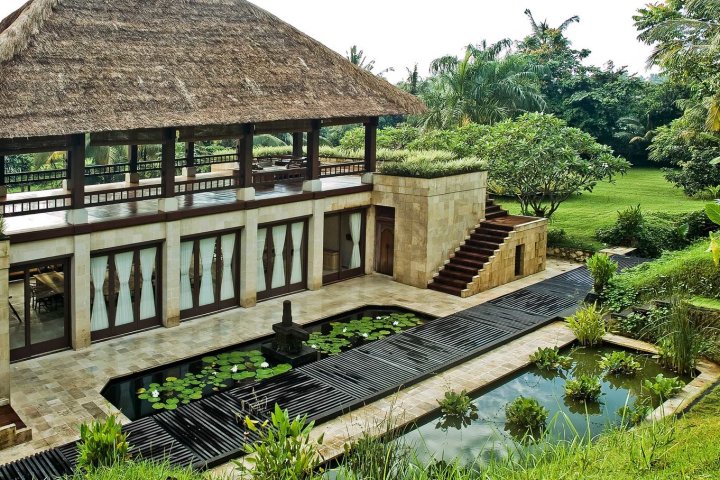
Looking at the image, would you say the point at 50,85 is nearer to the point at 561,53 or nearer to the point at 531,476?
the point at 531,476

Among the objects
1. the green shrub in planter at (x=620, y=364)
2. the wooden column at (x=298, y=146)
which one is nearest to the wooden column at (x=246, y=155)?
the wooden column at (x=298, y=146)

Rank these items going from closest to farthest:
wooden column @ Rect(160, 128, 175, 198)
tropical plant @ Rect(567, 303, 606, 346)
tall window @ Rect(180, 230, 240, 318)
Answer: tropical plant @ Rect(567, 303, 606, 346), wooden column @ Rect(160, 128, 175, 198), tall window @ Rect(180, 230, 240, 318)

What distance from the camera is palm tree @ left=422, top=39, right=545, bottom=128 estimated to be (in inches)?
1449

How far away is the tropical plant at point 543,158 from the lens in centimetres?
2495

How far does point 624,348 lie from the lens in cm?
1772

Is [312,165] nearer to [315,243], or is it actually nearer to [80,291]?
[315,243]

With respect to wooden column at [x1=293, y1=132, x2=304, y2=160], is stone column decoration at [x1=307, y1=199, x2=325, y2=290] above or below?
below

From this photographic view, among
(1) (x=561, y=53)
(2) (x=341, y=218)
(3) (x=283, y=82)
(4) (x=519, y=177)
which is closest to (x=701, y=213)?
(4) (x=519, y=177)

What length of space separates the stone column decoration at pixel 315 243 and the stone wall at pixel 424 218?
2288 mm

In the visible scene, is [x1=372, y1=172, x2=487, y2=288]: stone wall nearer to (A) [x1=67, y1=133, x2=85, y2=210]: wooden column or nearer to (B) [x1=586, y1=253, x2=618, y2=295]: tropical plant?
(B) [x1=586, y1=253, x2=618, y2=295]: tropical plant

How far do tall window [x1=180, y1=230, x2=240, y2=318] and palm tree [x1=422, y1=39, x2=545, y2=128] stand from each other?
1878cm

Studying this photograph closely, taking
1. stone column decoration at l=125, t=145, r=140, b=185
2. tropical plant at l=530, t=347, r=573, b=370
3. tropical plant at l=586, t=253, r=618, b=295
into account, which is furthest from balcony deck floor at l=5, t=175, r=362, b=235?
tropical plant at l=530, t=347, r=573, b=370

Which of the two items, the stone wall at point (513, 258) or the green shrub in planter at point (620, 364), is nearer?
the green shrub in planter at point (620, 364)

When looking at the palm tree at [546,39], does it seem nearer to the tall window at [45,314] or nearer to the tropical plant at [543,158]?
the tropical plant at [543,158]
